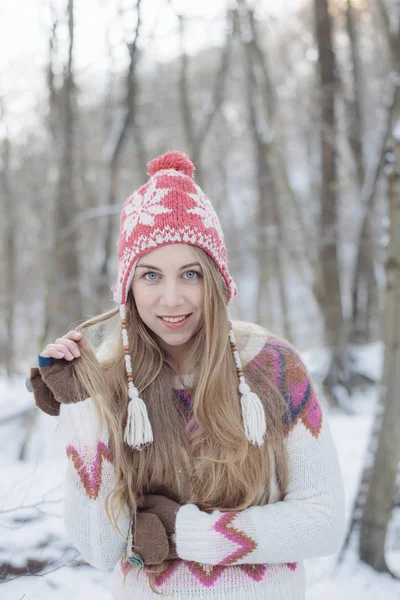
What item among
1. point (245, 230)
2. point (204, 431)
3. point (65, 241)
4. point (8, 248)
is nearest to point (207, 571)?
point (204, 431)

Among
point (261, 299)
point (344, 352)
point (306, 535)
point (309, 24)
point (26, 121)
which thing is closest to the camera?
point (306, 535)

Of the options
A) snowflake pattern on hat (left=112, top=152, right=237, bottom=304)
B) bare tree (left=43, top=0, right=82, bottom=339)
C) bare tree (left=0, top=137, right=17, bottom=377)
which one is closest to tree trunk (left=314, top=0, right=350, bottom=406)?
bare tree (left=43, top=0, right=82, bottom=339)

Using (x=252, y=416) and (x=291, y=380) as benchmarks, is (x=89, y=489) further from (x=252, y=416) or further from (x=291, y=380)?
(x=291, y=380)

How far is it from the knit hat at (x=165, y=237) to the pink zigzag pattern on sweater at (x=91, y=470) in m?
0.11

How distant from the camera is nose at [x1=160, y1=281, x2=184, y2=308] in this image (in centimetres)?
167

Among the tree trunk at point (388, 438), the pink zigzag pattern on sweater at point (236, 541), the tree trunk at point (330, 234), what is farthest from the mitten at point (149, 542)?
the tree trunk at point (330, 234)

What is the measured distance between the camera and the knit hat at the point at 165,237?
1.70 metres

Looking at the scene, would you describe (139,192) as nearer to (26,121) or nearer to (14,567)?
(14,567)

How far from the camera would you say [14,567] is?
6.32 feet

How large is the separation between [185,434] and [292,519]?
1.36 ft

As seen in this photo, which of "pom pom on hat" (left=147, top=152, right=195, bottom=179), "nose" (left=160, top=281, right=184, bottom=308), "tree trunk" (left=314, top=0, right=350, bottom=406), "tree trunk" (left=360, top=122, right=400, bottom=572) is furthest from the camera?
"tree trunk" (left=314, top=0, right=350, bottom=406)

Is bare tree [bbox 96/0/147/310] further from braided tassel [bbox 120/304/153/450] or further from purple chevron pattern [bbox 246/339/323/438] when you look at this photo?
braided tassel [bbox 120/304/153/450]

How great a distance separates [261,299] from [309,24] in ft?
17.9

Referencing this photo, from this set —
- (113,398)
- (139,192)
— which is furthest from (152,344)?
(139,192)
